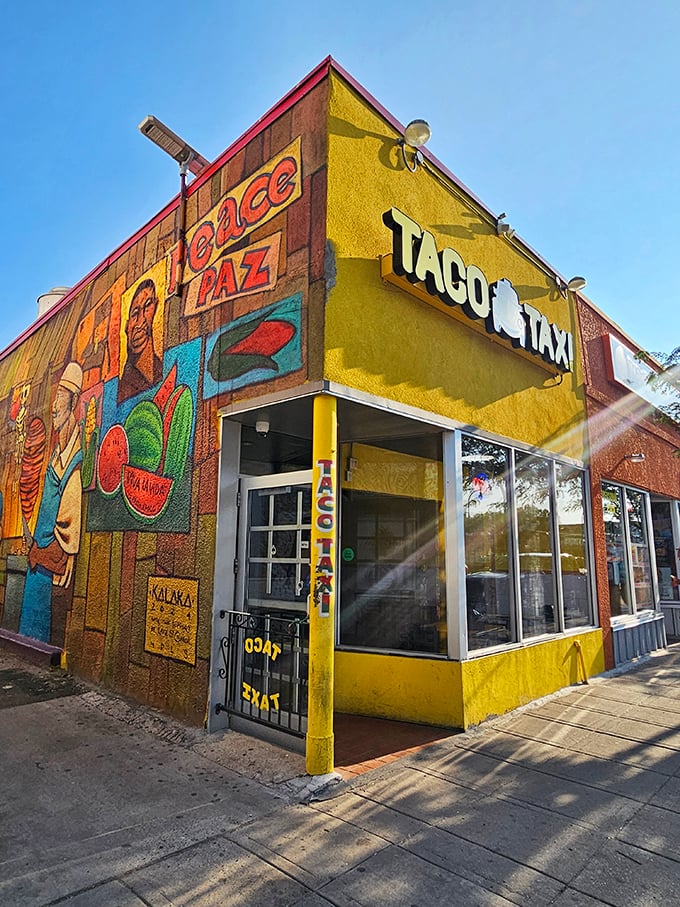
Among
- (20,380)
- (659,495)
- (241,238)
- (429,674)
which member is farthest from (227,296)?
(659,495)

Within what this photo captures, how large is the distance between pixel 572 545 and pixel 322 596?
16.4 feet

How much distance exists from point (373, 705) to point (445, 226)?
5.22 m

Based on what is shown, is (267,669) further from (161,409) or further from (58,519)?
(58,519)

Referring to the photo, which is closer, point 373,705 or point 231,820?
point 231,820

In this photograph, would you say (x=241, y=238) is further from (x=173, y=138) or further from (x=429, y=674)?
(x=429, y=674)

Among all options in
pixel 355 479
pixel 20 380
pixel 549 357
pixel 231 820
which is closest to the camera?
pixel 231 820

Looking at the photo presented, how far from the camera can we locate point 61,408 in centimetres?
908

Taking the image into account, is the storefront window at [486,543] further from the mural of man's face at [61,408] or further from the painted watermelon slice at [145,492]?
the mural of man's face at [61,408]

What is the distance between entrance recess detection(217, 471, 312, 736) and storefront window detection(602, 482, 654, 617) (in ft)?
19.3

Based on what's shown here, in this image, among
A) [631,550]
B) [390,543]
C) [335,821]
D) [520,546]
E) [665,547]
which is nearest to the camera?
[335,821]

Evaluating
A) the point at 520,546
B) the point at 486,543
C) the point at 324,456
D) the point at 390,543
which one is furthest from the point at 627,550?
the point at 324,456

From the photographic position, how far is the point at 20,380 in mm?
10961

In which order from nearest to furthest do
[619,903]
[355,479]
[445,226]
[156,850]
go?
[619,903]
[156,850]
[445,226]
[355,479]

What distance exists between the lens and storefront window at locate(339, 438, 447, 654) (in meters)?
6.35
